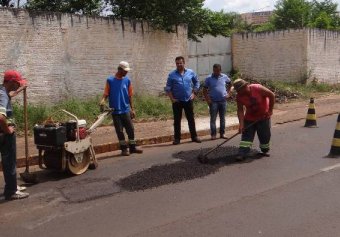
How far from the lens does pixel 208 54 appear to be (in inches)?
806

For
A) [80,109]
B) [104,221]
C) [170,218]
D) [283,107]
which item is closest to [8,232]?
[104,221]

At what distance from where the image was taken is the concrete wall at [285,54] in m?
21.7

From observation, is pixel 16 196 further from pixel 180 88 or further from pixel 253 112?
pixel 180 88

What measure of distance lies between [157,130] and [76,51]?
12.0 feet

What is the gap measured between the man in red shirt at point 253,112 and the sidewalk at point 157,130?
2.72 meters

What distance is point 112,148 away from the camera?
9.88 metres

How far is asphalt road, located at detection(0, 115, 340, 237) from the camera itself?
5012mm

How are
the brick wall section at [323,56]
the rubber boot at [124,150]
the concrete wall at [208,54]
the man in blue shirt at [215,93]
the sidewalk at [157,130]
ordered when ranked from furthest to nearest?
the brick wall section at [323,56] → the concrete wall at [208,54] → the man in blue shirt at [215,93] → the sidewalk at [157,130] → the rubber boot at [124,150]

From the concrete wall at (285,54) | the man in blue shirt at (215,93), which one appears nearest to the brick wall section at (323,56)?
the concrete wall at (285,54)

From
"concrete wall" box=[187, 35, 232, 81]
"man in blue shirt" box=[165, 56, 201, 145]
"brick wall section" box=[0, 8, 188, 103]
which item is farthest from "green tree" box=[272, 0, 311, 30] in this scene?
"man in blue shirt" box=[165, 56, 201, 145]

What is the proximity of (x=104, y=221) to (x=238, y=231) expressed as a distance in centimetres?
150

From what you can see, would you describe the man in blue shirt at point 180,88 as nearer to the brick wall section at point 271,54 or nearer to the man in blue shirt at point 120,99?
the man in blue shirt at point 120,99

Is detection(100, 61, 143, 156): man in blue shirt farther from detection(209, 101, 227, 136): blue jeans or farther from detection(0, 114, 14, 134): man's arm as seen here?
detection(0, 114, 14, 134): man's arm

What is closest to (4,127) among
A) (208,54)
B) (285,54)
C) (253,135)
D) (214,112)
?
(253,135)
